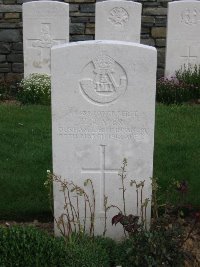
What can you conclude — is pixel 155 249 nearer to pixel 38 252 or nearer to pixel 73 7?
pixel 38 252

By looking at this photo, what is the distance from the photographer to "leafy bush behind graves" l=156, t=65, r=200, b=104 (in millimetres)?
7699

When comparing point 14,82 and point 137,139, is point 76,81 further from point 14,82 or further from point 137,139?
point 14,82

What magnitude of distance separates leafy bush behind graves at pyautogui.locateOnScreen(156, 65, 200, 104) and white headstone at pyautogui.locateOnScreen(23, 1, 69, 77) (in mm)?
1719

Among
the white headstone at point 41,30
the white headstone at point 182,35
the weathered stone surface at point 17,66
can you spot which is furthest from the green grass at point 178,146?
the weathered stone surface at point 17,66

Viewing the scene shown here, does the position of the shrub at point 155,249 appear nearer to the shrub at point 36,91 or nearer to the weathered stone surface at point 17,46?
the shrub at point 36,91

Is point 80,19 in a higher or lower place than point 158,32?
higher

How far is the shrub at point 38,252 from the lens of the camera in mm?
3176

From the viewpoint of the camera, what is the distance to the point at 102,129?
347 centimetres

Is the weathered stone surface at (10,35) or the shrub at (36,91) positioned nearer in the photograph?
the shrub at (36,91)

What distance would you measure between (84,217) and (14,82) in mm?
5944

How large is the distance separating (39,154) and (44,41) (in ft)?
11.0

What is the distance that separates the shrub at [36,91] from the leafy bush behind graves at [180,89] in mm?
1714

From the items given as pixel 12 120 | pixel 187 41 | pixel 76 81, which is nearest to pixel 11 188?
pixel 76 81

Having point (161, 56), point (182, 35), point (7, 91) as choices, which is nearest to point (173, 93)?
point (182, 35)
